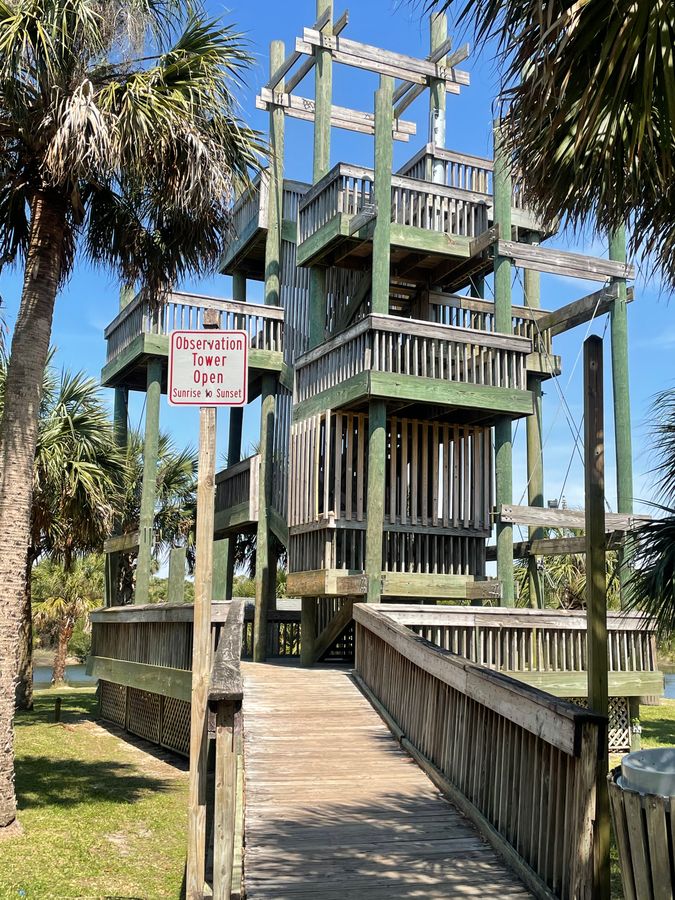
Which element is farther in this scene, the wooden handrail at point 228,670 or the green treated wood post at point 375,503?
the green treated wood post at point 375,503

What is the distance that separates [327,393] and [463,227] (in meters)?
3.90

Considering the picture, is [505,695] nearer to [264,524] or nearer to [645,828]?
[645,828]

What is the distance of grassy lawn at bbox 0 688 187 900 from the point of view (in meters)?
8.09

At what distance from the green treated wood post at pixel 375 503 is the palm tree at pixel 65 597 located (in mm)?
20604

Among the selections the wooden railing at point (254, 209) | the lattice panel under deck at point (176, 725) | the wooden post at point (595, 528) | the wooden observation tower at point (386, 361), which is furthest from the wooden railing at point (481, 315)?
the wooden post at point (595, 528)

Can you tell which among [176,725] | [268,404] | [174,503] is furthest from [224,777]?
[174,503]

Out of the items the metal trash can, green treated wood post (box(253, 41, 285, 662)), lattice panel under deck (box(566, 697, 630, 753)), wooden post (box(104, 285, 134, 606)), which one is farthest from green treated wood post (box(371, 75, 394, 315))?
the metal trash can

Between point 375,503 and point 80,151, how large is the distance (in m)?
6.44

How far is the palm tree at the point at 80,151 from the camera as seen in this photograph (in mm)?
9703

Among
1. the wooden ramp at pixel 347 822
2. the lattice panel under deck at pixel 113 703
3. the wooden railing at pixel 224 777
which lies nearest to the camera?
the wooden railing at pixel 224 777

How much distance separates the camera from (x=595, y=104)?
465 cm

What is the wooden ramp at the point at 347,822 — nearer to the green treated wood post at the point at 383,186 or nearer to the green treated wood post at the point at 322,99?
the green treated wood post at the point at 383,186

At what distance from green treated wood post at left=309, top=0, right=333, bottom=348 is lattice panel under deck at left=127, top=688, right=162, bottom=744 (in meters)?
6.83

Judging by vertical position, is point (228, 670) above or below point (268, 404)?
below
